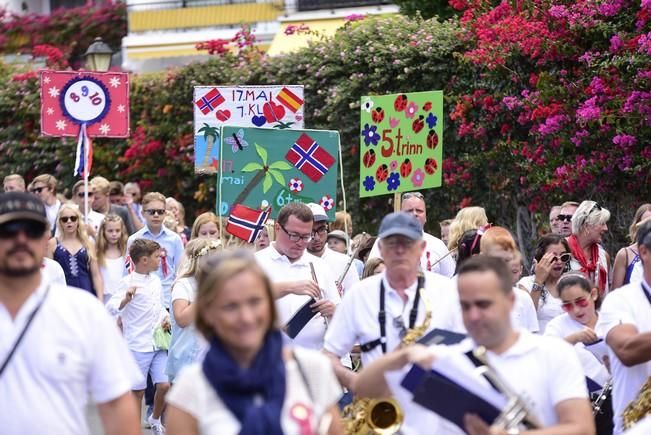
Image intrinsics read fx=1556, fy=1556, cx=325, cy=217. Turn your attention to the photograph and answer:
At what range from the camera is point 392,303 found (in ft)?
23.2

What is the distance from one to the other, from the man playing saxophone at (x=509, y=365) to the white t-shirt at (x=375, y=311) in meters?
1.26

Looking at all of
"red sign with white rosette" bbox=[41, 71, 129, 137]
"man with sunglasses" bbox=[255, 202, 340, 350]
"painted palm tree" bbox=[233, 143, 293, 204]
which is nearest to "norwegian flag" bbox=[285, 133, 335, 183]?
"painted palm tree" bbox=[233, 143, 293, 204]

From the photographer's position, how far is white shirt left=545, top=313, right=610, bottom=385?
28.3ft

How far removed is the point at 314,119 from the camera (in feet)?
69.4

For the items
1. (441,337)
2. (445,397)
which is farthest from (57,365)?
(441,337)

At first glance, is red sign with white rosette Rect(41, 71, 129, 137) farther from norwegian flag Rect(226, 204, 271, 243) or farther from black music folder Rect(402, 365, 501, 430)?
black music folder Rect(402, 365, 501, 430)

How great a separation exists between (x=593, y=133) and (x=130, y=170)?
9.85 metres

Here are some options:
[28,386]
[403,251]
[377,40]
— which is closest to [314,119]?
[377,40]

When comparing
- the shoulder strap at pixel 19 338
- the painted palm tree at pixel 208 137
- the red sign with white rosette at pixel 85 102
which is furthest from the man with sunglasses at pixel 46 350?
the red sign with white rosette at pixel 85 102

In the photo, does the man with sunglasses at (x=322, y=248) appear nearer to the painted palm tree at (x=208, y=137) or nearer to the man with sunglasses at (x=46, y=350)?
the painted palm tree at (x=208, y=137)

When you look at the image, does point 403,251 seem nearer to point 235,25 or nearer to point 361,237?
point 361,237

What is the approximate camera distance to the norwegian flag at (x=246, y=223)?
12555mm

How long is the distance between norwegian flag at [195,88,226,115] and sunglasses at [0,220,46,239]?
9377 millimetres

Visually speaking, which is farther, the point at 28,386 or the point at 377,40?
the point at 377,40
